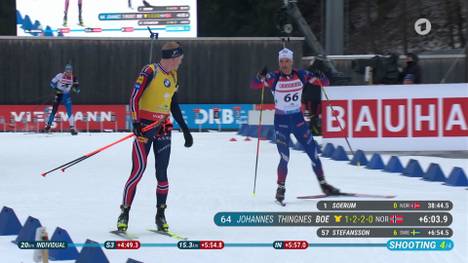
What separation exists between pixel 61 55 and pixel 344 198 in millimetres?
26190

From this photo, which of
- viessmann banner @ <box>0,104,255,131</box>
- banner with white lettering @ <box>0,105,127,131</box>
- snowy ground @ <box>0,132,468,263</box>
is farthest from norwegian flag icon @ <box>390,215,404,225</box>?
A: banner with white lettering @ <box>0,105,127,131</box>

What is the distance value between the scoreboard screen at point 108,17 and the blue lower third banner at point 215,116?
3.46 metres

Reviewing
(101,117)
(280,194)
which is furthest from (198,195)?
(101,117)

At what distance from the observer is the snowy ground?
912cm

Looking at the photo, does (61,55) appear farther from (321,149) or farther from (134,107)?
(134,107)

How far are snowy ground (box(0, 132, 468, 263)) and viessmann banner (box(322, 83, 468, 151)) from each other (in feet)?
2.70

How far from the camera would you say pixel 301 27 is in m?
44.4

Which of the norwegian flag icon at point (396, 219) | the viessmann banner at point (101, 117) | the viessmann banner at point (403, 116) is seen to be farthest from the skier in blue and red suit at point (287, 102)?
the viessmann banner at point (101, 117)

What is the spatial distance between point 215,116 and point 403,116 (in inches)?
612

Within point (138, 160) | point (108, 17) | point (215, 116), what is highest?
point (138, 160)

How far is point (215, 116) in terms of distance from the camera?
35.1 meters

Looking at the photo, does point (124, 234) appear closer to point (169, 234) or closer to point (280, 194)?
point (169, 234)

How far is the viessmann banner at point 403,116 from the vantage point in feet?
65.5

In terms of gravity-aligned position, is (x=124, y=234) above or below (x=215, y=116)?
above
